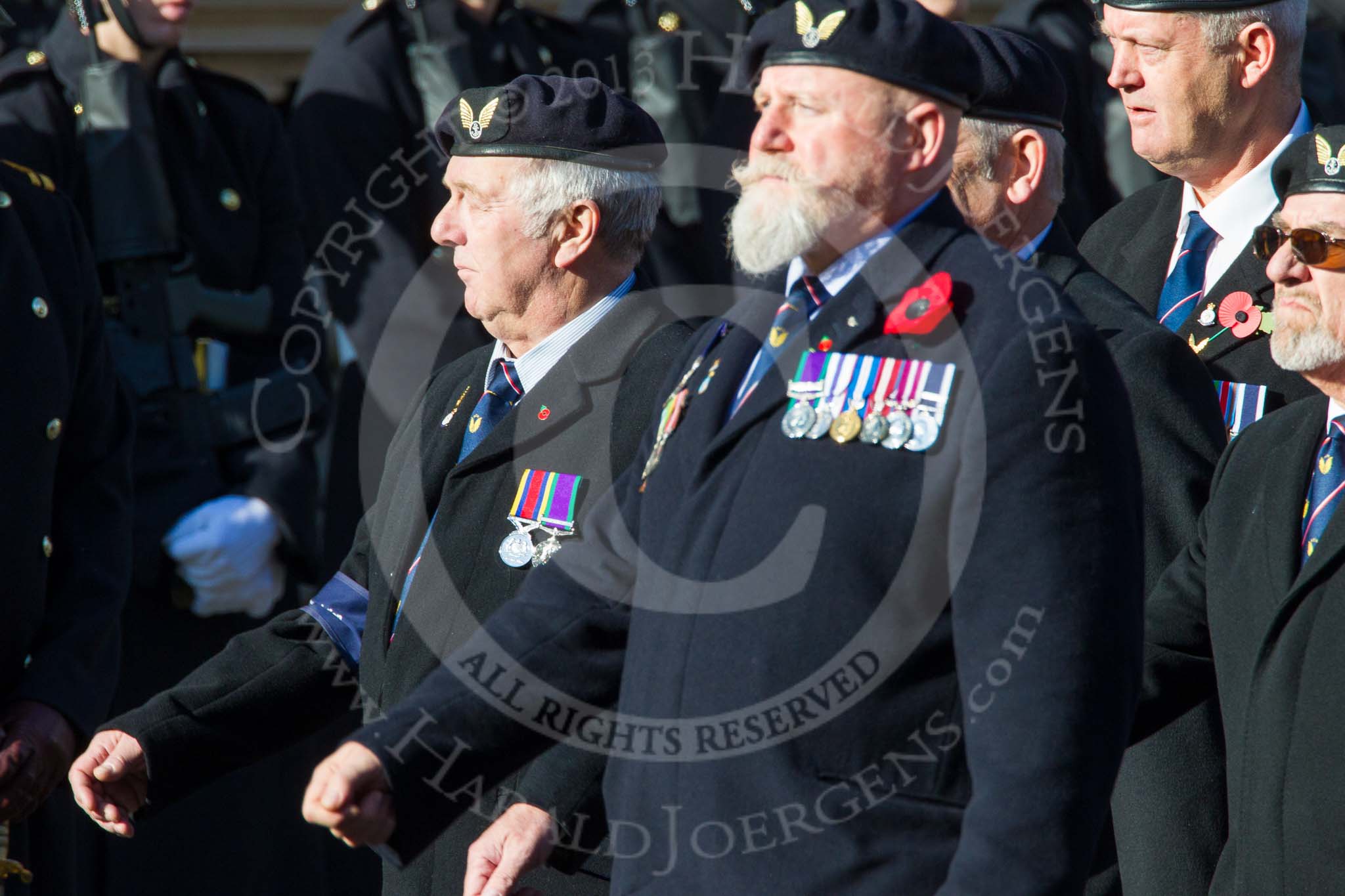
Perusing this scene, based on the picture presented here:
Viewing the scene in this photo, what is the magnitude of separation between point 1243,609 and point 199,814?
9.98ft

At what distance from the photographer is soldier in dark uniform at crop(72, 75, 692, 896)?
3111mm

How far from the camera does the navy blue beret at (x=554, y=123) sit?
335 cm

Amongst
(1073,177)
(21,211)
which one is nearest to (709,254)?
(1073,177)

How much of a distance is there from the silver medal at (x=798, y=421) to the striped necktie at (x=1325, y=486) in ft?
2.67

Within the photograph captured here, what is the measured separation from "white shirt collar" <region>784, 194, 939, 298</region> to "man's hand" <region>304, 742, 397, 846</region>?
0.86m

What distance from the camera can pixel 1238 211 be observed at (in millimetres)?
3766

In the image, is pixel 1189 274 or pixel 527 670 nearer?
pixel 527 670

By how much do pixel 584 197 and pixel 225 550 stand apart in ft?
5.99

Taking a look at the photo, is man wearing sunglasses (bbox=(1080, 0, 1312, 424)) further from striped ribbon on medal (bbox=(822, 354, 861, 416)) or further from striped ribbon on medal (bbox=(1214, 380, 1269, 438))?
striped ribbon on medal (bbox=(822, 354, 861, 416))

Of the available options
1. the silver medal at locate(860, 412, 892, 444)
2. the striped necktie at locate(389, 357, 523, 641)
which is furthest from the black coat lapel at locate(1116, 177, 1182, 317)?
the silver medal at locate(860, 412, 892, 444)

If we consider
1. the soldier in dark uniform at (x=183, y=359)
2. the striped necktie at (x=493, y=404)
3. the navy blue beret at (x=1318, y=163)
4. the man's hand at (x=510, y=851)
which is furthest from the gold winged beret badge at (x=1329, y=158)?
the soldier in dark uniform at (x=183, y=359)

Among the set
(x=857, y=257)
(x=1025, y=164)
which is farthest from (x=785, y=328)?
(x=1025, y=164)

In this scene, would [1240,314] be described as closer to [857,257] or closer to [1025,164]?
[1025,164]

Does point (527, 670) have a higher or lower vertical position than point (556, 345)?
lower
